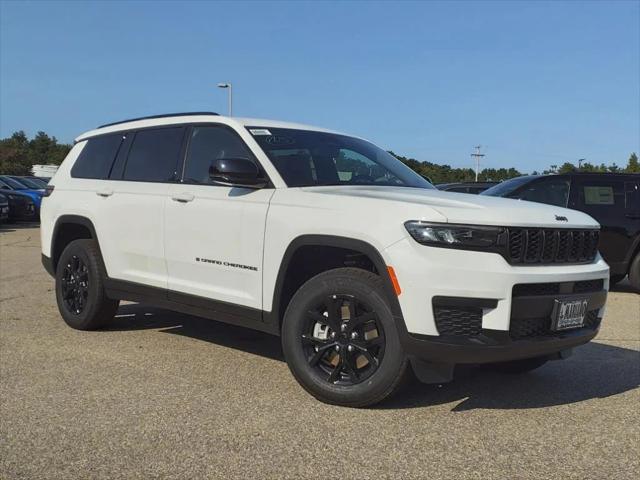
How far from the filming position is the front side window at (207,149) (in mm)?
4648

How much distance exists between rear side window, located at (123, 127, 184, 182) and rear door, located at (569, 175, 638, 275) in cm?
617

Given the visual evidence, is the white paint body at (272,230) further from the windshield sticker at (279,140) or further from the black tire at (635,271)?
the black tire at (635,271)

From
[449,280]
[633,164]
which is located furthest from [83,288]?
[633,164]

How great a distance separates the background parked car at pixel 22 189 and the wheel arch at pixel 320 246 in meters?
20.4

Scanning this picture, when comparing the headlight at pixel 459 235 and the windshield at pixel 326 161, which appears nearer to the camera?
the headlight at pixel 459 235

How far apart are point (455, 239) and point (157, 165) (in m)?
2.77

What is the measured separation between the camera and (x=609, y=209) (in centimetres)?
901

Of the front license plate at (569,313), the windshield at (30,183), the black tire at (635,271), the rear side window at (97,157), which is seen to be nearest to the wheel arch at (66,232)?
the rear side window at (97,157)

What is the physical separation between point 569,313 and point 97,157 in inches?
170

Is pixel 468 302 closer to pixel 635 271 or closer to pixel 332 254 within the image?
pixel 332 254

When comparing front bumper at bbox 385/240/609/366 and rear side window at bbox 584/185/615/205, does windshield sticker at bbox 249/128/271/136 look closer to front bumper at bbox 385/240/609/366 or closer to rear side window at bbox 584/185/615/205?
front bumper at bbox 385/240/609/366

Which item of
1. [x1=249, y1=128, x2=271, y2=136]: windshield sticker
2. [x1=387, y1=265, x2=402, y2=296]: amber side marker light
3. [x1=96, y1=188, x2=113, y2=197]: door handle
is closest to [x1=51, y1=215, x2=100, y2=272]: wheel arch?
[x1=96, y1=188, x2=113, y2=197]: door handle

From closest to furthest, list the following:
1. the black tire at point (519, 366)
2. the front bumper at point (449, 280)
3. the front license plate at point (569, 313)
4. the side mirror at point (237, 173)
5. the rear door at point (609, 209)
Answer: the front bumper at point (449, 280) < the front license plate at point (569, 313) < the side mirror at point (237, 173) < the black tire at point (519, 366) < the rear door at point (609, 209)

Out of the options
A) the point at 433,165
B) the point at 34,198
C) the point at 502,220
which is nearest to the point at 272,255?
the point at 502,220
